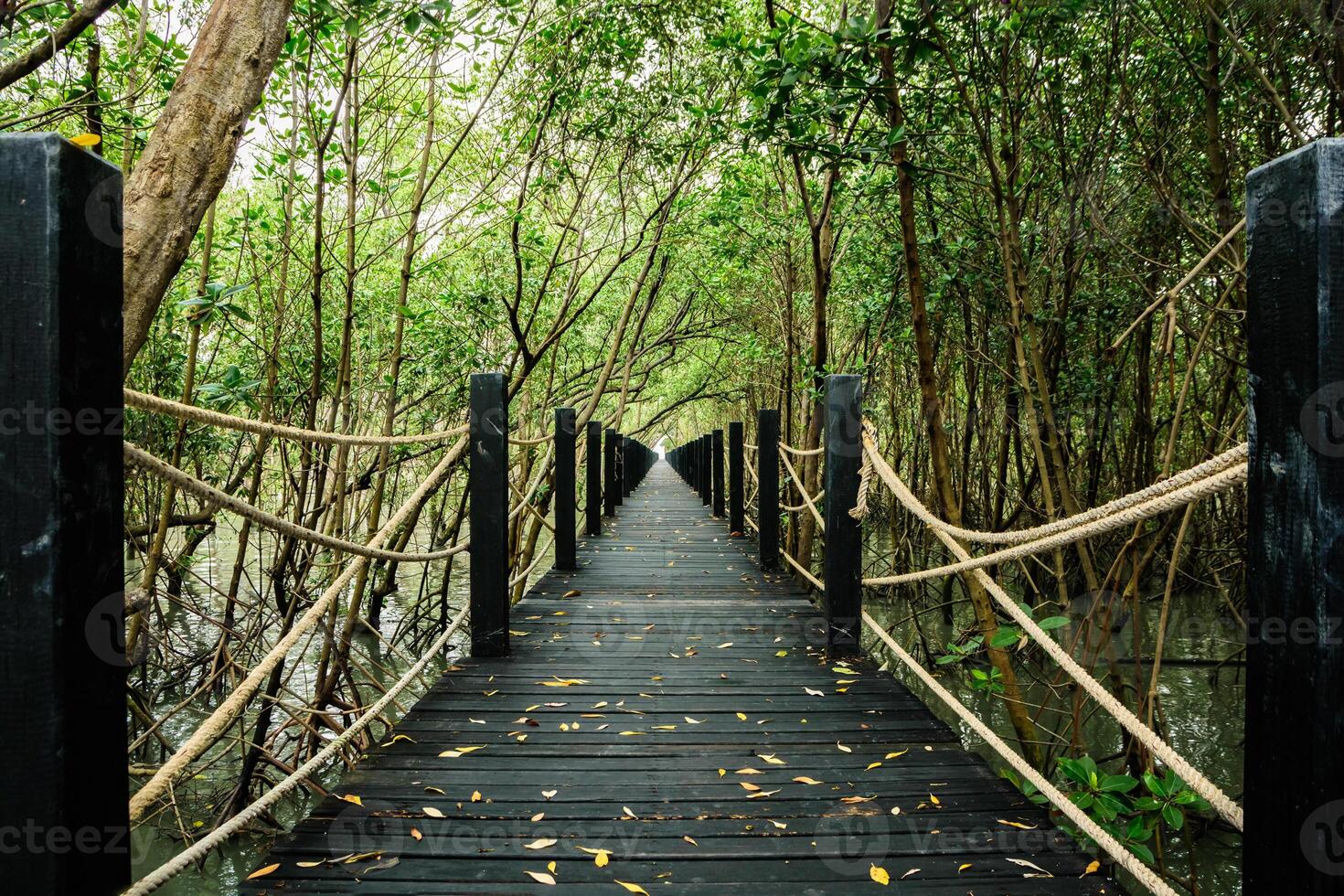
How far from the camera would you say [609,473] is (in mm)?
11406

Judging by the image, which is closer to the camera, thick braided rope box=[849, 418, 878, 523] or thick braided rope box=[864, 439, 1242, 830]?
thick braided rope box=[864, 439, 1242, 830]

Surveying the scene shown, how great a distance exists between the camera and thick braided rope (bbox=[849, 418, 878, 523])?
3.69 meters

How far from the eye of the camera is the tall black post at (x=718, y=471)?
36.1ft

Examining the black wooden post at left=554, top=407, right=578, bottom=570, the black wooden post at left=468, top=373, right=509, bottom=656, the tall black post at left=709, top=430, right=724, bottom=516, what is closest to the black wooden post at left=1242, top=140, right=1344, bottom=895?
the black wooden post at left=468, top=373, right=509, bottom=656

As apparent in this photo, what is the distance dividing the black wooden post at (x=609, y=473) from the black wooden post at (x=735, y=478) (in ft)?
7.88

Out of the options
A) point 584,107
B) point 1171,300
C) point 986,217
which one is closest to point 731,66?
point 584,107

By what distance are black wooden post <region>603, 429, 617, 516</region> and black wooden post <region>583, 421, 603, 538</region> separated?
155 cm

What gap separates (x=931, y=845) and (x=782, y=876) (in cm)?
44

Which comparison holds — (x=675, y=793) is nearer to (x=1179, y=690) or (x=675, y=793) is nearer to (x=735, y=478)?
(x=735, y=478)

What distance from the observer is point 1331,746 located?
1095 millimetres

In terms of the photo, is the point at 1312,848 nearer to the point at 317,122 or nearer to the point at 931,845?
the point at 931,845

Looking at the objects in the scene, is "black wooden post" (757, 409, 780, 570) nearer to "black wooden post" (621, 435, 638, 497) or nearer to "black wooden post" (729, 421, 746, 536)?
"black wooden post" (729, 421, 746, 536)

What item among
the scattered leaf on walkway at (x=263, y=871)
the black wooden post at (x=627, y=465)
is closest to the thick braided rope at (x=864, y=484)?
the scattered leaf on walkway at (x=263, y=871)

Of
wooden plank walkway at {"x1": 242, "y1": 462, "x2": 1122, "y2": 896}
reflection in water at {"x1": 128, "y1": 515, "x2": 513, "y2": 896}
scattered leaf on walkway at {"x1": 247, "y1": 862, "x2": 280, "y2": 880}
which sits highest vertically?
scattered leaf on walkway at {"x1": 247, "y1": 862, "x2": 280, "y2": 880}
